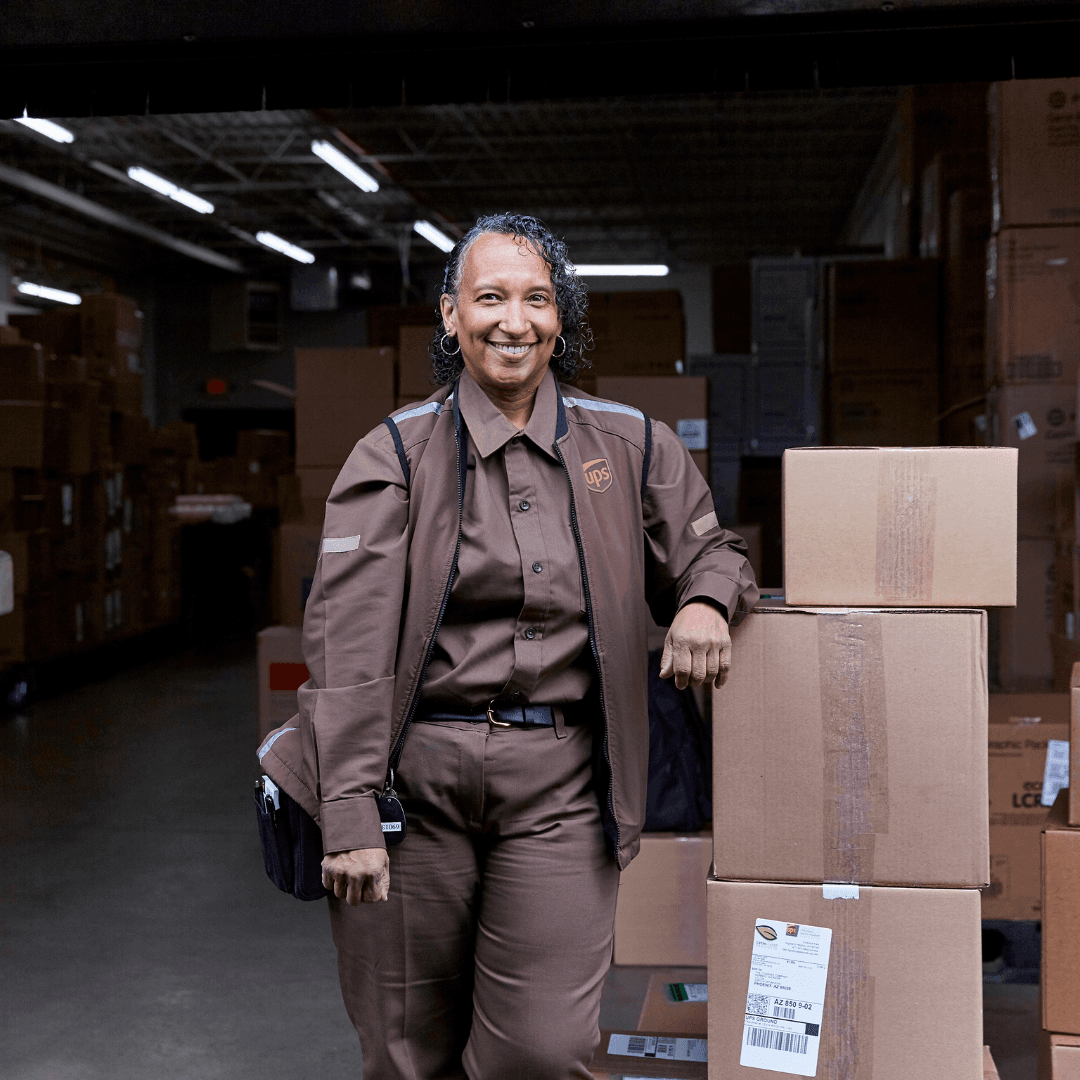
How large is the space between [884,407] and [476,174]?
6977 millimetres

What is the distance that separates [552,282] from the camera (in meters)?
1.53

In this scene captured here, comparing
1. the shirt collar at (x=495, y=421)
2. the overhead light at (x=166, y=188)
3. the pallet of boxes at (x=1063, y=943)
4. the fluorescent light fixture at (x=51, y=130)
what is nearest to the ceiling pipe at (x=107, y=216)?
the overhead light at (x=166, y=188)

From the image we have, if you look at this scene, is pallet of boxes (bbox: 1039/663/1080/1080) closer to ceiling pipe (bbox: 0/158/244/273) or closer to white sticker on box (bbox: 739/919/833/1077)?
white sticker on box (bbox: 739/919/833/1077)

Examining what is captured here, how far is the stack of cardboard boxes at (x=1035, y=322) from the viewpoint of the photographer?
9.18ft

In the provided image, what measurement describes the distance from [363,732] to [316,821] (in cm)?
15

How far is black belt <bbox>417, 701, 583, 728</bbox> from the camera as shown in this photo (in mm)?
1424

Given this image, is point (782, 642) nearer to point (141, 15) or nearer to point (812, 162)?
point (141, 15)

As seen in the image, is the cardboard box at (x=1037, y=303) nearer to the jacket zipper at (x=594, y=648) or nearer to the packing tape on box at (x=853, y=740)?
the packing tape on box at (x=853, y=740)

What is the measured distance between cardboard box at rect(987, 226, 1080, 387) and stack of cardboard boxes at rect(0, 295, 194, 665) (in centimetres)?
467

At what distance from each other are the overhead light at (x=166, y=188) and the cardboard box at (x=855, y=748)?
9.31 m

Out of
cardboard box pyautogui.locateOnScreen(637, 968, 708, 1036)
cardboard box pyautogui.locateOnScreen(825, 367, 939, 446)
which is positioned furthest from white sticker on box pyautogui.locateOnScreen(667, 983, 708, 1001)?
cardboard box pyautogui.locateOnScreen(825, 367, 939, 446)

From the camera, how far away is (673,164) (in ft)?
33.2

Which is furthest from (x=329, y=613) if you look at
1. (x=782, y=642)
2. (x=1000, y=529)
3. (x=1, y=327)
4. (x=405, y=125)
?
(x=405, y=125)

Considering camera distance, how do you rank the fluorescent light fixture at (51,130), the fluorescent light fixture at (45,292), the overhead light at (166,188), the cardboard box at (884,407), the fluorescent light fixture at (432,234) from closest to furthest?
the cardboard box at (884,407) < the fluorescent light fixture at (51,130) < the overhead light at (166,188) < the fluorescent light fixture at (432,234) < the fluorescent light fixture at (45,292)
